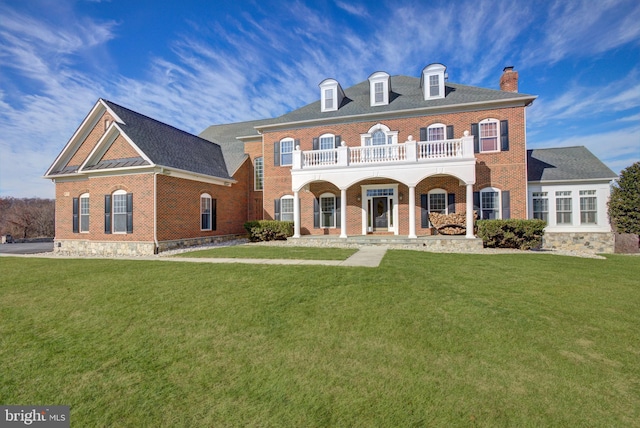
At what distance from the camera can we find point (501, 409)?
121 inches

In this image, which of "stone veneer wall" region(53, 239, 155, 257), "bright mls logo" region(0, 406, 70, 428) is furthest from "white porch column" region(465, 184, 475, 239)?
"stone veneer wall" region(53, 239, 155, 257)

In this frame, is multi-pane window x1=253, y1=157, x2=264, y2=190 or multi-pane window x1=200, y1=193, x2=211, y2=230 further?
multi-pane window x1=253, y1=157, x2=264, y2=190

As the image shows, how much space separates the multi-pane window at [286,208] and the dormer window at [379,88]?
7931mm

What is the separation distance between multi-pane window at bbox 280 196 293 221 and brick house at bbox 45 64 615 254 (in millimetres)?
69

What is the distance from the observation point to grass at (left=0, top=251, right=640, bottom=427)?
3.12 metres

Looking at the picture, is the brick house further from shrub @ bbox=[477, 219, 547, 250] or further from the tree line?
the tree line

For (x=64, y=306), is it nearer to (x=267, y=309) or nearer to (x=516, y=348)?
(x=267, y=309)

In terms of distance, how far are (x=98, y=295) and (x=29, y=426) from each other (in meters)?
3.94

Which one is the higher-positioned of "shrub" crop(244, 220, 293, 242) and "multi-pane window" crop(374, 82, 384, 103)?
"multi-pane window" crop(374, 82, 384, 103)

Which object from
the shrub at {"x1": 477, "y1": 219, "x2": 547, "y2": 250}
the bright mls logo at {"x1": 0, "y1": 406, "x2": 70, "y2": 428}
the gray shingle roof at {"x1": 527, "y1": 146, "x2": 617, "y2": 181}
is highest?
the gray shingle roof at {"x1": 527, "y1": 146, "x2": 617, "y2": 181}

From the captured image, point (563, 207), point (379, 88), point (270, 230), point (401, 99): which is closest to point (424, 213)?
point (401, 99)

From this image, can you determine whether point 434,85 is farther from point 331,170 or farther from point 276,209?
point 276,209

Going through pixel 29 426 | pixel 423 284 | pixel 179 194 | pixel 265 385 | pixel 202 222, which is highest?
pixel 179 194

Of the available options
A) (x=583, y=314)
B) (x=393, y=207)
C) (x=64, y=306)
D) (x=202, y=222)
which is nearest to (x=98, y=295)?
(x=64, y=306)
